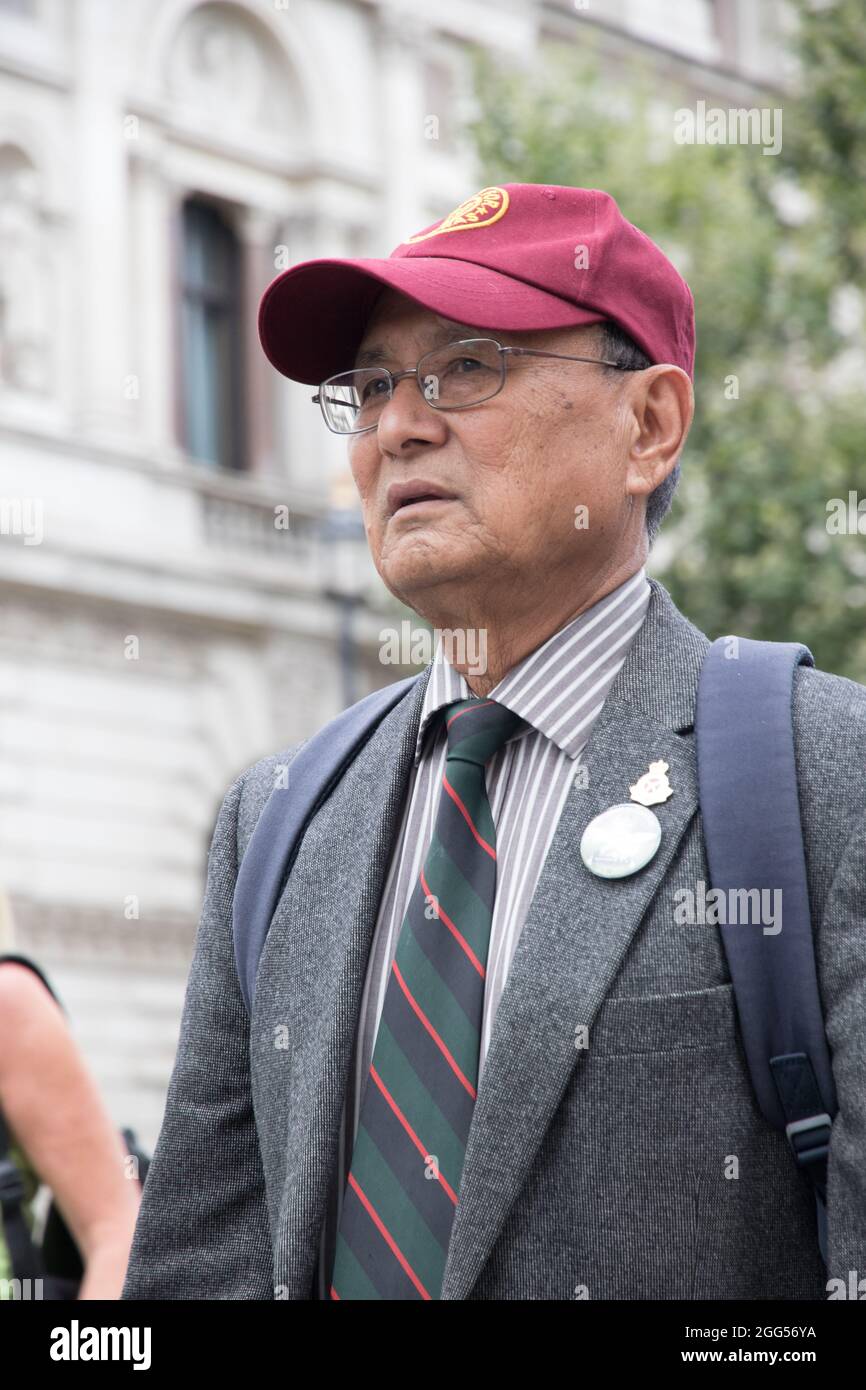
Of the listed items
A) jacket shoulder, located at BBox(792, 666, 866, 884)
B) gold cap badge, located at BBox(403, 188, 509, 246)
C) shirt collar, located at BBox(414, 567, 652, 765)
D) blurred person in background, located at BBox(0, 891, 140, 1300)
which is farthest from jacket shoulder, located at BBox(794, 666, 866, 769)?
blurred person in background, located at BBox(0, 891, 140, 1300)

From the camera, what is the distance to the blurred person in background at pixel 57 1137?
404 cm


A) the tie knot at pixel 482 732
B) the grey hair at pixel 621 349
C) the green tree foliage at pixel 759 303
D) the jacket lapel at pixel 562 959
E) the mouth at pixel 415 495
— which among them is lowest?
the jacket lapel at pixel 562 959

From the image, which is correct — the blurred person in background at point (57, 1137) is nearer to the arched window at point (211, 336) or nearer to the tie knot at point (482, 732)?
the tie knot at point (482, 732)

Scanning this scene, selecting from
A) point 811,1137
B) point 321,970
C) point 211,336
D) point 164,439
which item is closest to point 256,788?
point 321,970

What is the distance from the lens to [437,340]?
274 cm

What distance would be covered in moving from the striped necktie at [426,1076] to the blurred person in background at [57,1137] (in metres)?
1.60

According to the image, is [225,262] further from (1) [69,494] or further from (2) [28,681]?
(2) [28,681]

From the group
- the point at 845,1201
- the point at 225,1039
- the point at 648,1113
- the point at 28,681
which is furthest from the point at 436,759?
the point at 28,681

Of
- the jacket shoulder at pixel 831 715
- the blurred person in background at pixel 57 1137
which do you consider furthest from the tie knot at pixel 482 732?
the blurred person in background at pixel 57 1137

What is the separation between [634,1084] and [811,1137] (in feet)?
0.61

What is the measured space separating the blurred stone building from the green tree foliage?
2454mm

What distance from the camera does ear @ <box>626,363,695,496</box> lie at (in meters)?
2.79

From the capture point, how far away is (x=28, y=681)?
18641 mm

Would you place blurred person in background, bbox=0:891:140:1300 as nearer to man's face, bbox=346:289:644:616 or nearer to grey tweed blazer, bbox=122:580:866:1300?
grey tweed blazer, bbox=122:580:866:1300
